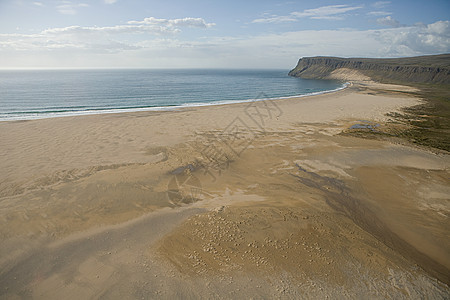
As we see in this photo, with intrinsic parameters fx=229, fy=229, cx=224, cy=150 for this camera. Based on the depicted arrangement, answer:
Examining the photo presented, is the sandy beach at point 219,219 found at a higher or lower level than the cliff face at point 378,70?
lower

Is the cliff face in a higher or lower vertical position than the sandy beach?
higher

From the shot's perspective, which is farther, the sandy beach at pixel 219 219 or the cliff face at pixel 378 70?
the cliff face at pixel 378 70

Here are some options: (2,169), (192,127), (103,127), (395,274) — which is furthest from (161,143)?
(395,274)

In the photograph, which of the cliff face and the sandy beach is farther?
the cliff face

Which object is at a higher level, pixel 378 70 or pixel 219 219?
pixel 378 70
